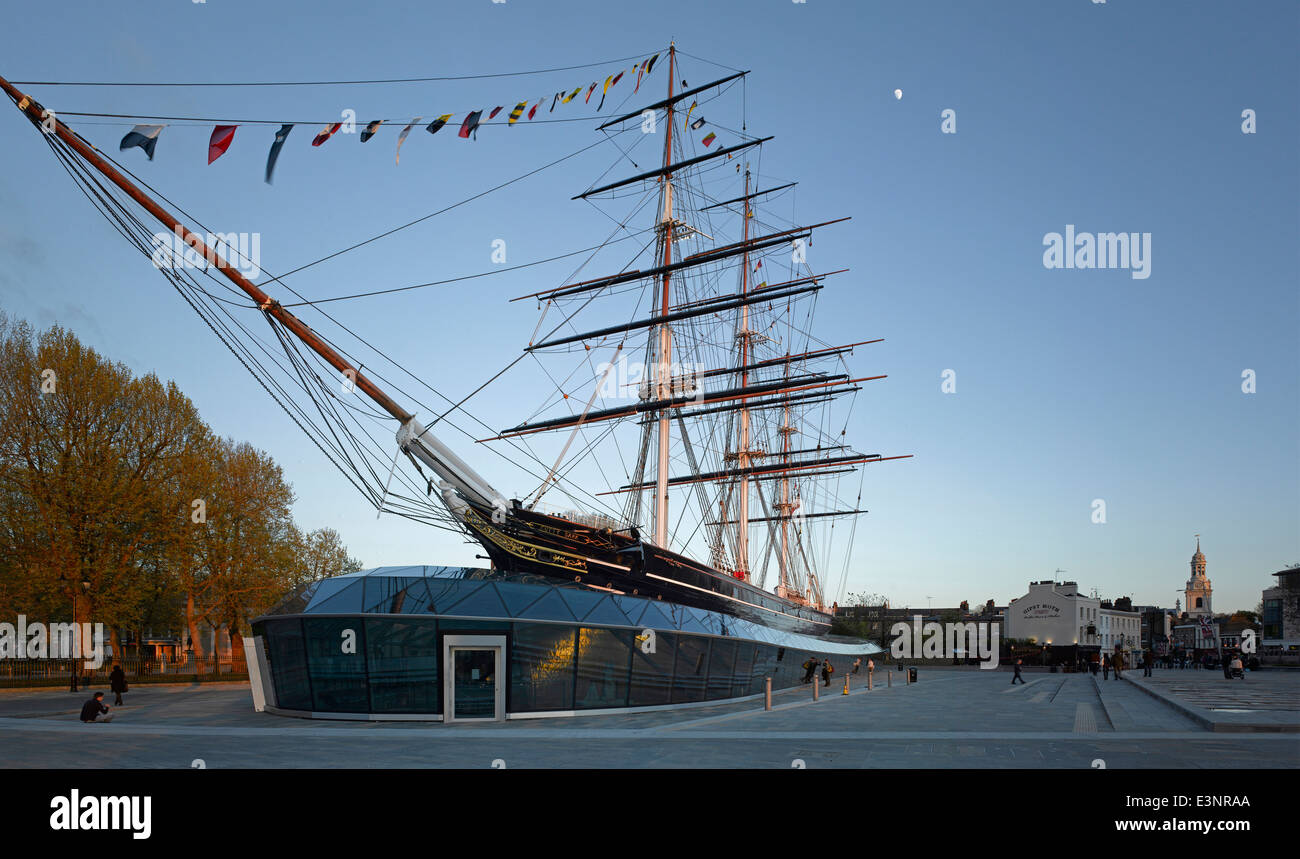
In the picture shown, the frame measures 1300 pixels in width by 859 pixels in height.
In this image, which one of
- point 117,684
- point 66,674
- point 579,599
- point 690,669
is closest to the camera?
point 579,599

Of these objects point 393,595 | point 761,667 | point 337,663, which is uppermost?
point 393,595

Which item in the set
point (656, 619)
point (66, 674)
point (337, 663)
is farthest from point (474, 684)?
point (66, 674)

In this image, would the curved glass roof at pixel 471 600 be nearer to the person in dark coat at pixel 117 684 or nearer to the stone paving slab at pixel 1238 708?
the person in dark coat at pixel 117 684

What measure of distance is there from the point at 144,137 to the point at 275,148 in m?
2.22

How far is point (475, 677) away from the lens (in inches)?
832

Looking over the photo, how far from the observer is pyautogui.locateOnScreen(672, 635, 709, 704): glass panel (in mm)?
25359

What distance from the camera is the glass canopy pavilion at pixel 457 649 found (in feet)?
68.3

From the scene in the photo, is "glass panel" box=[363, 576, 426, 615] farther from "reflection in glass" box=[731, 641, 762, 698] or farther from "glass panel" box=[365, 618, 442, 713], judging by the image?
"reflection in glass" box=[731, 641, 762, 698]

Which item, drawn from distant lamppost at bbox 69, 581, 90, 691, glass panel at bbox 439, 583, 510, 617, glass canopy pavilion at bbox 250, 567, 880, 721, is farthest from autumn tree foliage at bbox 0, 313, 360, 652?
glass panel at bbox 439, 583, 510, 617

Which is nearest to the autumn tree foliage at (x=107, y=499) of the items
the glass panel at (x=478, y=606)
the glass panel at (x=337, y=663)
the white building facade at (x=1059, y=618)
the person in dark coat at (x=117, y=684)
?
the person in dark coat at (x=117, y=684)

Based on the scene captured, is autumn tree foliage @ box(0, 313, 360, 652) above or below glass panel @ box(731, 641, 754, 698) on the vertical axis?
above

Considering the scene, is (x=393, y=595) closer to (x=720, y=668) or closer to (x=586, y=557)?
(x=586, y=557)

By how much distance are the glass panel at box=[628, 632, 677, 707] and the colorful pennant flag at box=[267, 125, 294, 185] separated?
1399 centimetres

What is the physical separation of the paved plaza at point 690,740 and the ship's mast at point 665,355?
15480 millimetres
